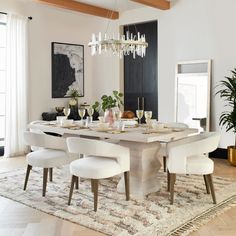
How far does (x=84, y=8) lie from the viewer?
6.79 m

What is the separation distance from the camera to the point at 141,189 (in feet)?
12.7

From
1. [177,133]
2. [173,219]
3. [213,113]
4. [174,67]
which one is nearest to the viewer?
[173,219]

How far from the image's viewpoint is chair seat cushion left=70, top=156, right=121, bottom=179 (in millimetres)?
3389

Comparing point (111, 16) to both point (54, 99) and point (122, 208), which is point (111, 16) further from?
point (122, 208)

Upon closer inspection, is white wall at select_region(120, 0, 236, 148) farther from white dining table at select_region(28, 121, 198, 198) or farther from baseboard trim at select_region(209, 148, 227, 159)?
white dining table at select_region(28, 121, 198, 198)

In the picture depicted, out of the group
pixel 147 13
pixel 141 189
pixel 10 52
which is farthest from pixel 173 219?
pixel 147 13

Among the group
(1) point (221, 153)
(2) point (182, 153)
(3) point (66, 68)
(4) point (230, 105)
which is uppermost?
(3) point (66, 68)

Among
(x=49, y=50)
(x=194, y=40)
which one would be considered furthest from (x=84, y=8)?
(x=194, y=40)

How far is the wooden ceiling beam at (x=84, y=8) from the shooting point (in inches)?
247

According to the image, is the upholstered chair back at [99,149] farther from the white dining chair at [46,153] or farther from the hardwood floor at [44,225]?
the hardwood floor at [44,225]

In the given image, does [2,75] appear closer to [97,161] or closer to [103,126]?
[103,126]

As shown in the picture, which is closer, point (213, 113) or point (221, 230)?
point (221, 230)

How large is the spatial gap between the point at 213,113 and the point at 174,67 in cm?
116

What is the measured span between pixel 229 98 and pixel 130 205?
115 inches
